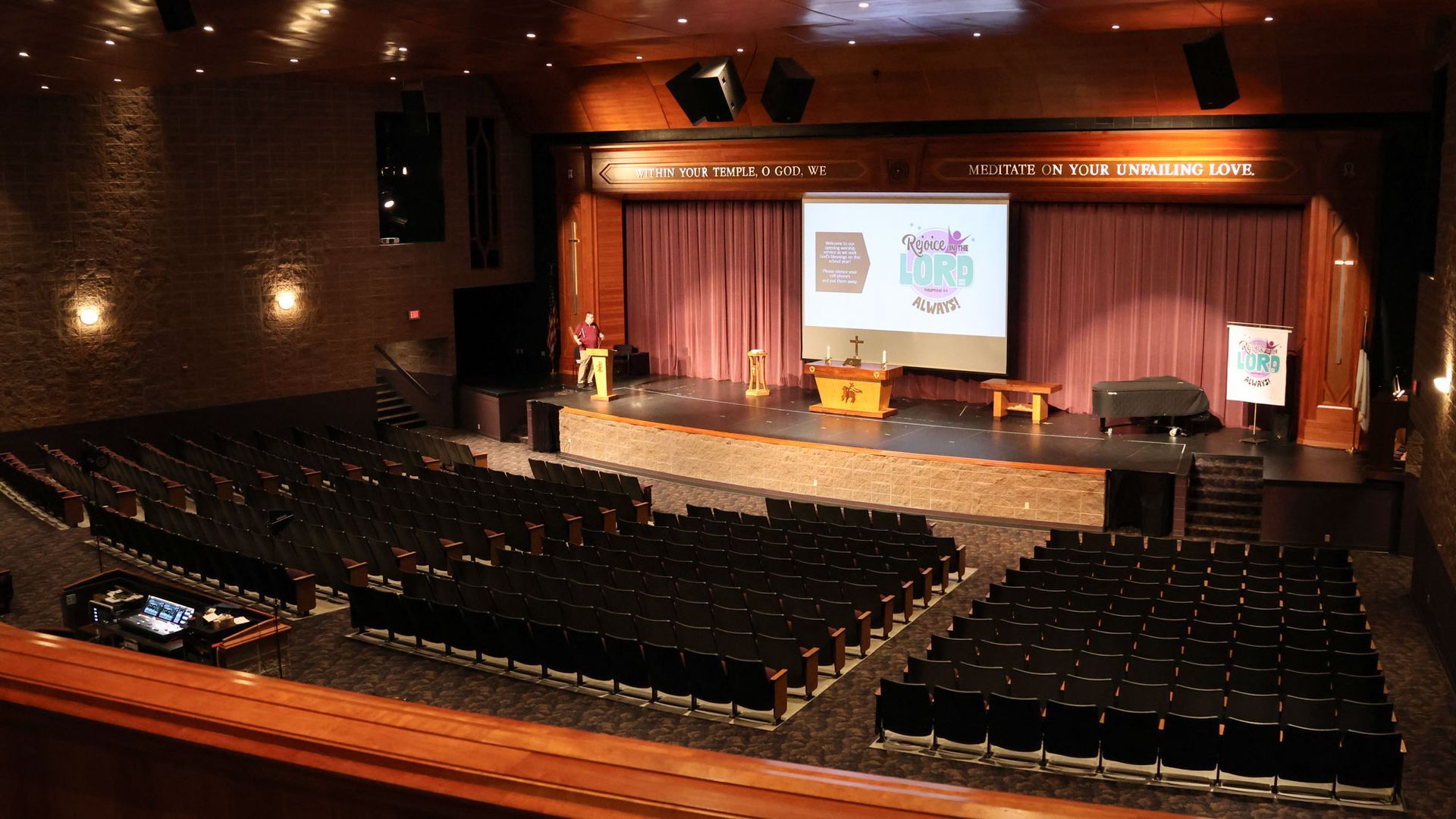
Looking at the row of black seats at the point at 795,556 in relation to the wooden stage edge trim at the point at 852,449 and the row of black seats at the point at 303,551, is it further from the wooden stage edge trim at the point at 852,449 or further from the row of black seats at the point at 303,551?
the wooden stage edge trim at the point at 852,449

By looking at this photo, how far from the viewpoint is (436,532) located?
11.8 meters

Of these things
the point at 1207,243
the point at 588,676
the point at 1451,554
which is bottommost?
the point at 588,676

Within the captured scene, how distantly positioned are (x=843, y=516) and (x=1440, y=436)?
5.44 meters

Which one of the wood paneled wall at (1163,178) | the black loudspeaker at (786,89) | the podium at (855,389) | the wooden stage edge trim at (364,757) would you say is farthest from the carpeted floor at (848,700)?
the wooden stage edge trim at (364,757)

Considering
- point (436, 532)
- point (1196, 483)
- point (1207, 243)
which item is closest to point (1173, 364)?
point (1207, 243)

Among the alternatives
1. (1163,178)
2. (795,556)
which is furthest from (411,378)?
(1163,178)

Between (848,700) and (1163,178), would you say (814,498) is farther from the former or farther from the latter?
(848,700)

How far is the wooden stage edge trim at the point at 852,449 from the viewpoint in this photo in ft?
45.5

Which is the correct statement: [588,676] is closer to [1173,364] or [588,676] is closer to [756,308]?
[1173,364]

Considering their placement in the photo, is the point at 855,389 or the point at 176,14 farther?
the point at 855,389

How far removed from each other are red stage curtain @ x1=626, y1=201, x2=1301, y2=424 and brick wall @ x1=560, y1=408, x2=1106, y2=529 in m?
3.65

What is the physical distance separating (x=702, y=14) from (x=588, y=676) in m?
5.58

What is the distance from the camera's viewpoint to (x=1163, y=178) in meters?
15.4

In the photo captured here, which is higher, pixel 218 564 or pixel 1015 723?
pixel 218 564
